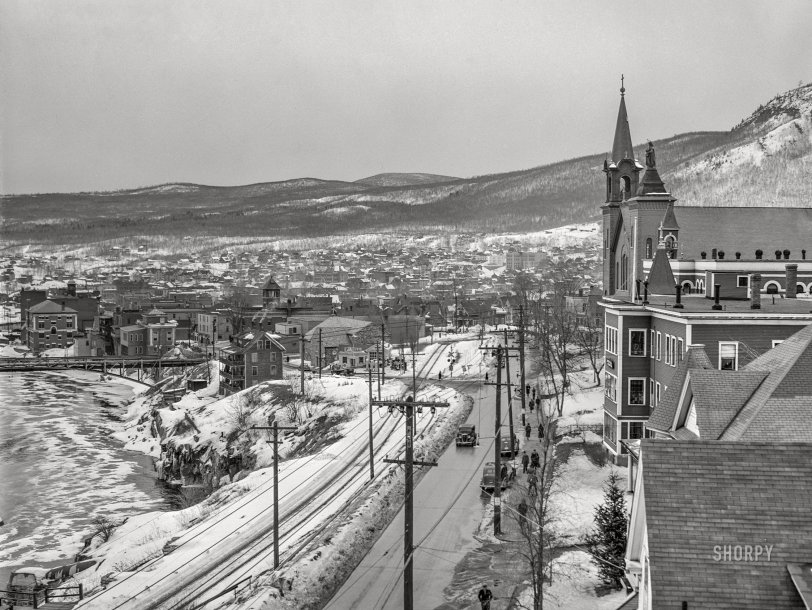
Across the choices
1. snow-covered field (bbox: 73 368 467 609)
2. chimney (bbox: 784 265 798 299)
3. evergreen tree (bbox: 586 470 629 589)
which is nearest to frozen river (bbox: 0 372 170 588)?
snow-covered field (bbox: 73 368 467 609)

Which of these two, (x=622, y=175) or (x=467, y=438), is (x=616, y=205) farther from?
(x=467, y=438)

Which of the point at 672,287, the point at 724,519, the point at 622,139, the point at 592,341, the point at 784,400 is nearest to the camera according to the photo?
the point at 724,519

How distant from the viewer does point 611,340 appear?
44.6 metres

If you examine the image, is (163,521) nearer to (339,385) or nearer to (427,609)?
(427,609)

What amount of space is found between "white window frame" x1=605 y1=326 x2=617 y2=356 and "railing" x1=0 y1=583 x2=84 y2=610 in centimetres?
2602

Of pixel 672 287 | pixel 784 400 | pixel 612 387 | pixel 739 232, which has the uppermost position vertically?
pixel 739 232

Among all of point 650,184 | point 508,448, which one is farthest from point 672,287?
point 508,448

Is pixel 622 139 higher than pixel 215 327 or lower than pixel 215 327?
higher

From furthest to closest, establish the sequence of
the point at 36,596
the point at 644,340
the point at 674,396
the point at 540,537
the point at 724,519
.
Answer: the point at 644,340
the point at 36,596
the point at 674,396
the point at 540,537
the point at 724,519

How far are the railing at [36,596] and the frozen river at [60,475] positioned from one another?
4.52 meters

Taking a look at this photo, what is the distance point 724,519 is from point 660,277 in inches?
1455

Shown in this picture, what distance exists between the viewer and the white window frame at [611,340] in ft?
143

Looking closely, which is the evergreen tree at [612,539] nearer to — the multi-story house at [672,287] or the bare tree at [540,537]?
the bare tree at [540,537]

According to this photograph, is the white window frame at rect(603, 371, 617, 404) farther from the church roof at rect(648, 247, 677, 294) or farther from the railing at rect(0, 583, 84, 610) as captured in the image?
the railing at rect(0, 583, 84, 610)
